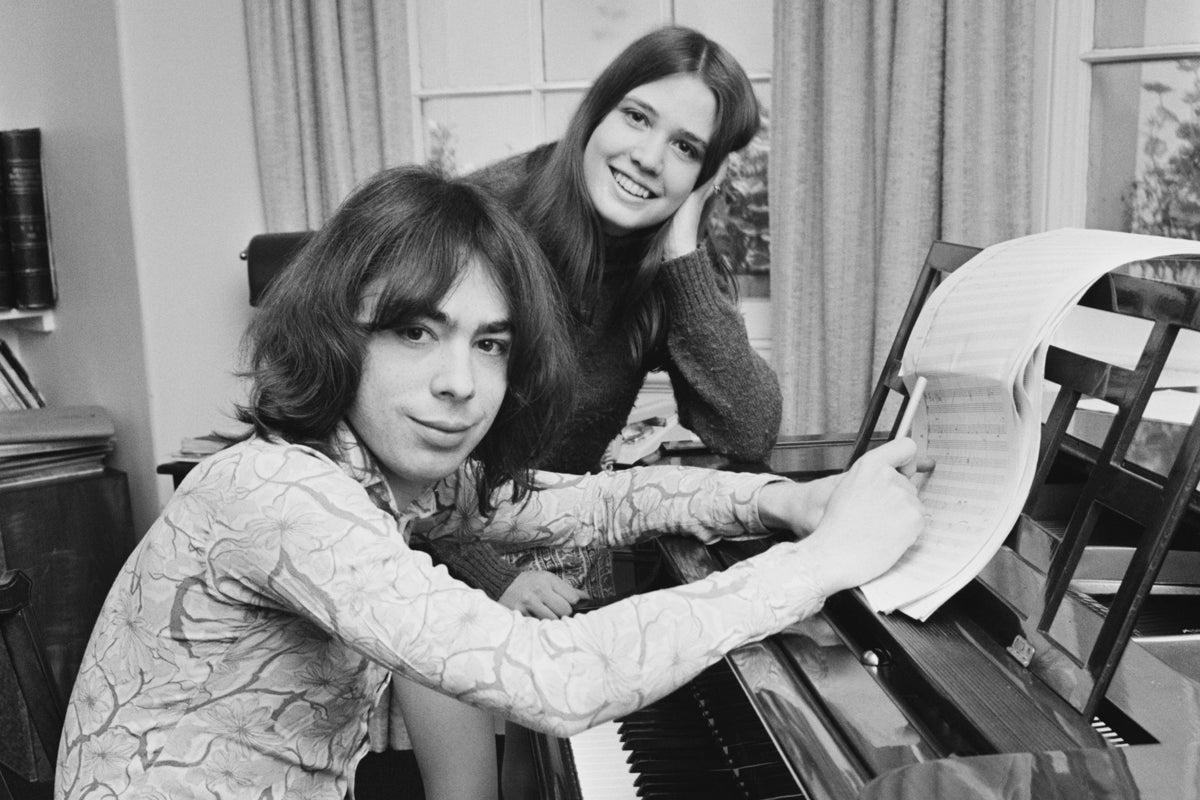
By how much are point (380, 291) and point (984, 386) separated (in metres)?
0.55

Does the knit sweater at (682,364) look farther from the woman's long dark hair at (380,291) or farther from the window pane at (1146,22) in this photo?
the window pane at (1146,22)

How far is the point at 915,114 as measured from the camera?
267cm

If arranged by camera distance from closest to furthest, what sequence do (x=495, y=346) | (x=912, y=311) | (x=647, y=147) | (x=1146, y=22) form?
1. (x=495, y=346)
2. (x=912, y=311)
3. (x=647, y=147)
4. (x=1146, y=22)

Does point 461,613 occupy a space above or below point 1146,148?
below

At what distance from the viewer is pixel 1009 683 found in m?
0.96

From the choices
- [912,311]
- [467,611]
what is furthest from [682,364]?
[467,611]

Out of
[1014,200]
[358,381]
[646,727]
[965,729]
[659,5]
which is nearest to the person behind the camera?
[965,729]

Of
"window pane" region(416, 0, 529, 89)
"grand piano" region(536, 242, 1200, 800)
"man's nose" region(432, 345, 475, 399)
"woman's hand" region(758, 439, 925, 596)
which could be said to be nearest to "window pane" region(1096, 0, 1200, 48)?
"window pane" region(416, 0, 529, 89)

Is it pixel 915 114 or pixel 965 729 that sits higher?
pixel 915 114

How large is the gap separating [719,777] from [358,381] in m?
0.52

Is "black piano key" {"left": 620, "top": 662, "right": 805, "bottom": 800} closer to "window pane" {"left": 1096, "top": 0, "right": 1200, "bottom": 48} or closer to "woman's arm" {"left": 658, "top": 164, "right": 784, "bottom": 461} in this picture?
"woman's arm" {"left": 658, "top": 164, "right": 784, "bottom": 461}

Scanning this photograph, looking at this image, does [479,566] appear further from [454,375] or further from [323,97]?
[323,97]

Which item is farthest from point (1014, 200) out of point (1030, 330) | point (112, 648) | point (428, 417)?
point (112, 648)

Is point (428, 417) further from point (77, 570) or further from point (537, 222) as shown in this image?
point (77, 570)
